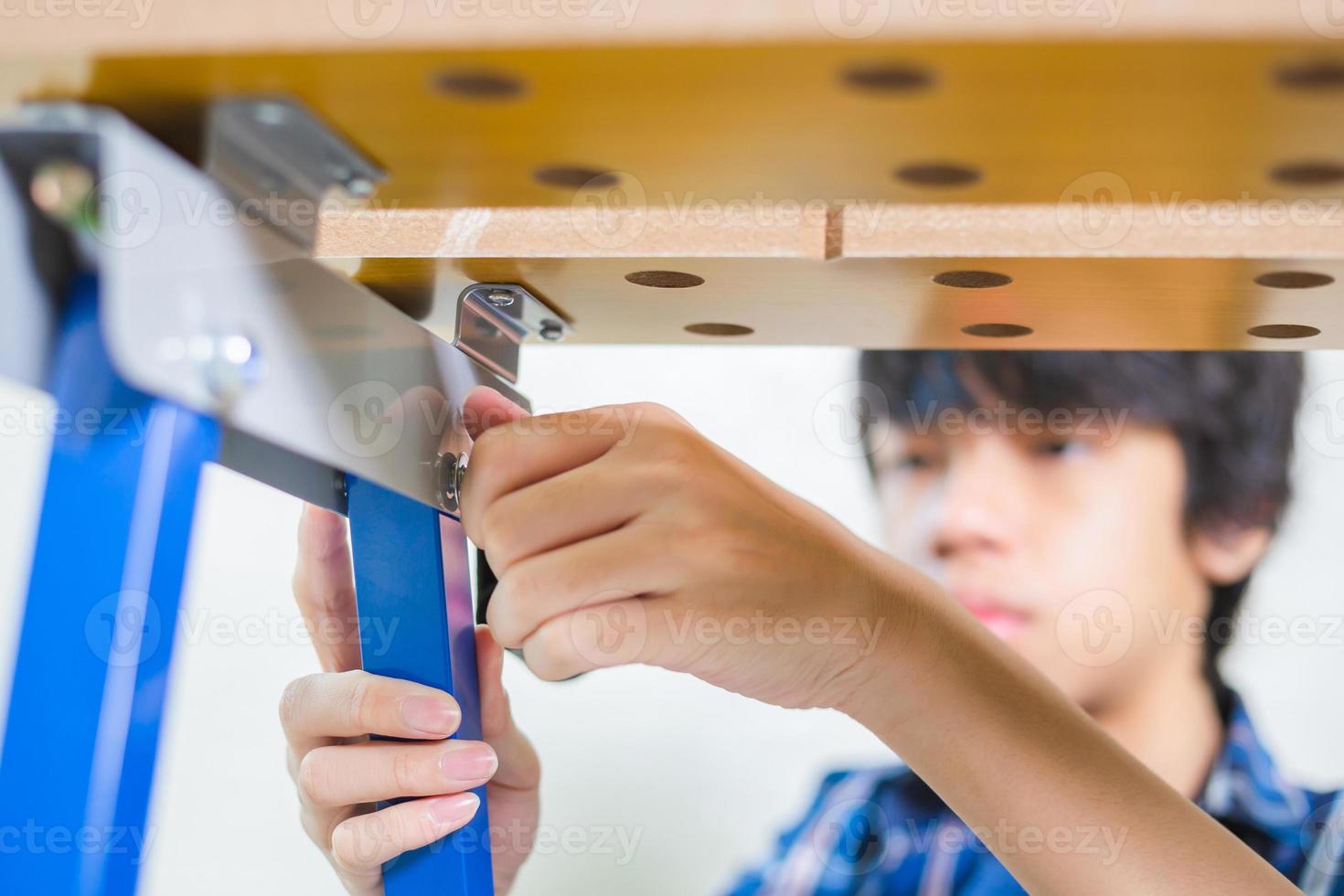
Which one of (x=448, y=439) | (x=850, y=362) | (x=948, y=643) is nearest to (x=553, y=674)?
(x=448, y=439)

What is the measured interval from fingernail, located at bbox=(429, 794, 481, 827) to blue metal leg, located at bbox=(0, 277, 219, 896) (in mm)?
168

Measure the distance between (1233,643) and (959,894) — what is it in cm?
47

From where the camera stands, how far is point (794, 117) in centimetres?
24

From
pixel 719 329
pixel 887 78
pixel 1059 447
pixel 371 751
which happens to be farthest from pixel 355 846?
pixel 1059 447

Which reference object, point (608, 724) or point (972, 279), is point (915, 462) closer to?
point (608, 724)

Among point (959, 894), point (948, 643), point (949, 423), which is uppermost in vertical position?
point (949, 423)

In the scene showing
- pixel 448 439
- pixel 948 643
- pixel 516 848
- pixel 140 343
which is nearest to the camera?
pixel 140 343

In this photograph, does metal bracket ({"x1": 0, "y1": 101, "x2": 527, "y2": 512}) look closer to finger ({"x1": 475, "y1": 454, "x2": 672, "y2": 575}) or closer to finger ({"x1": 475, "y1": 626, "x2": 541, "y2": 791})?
finger ({"x1": 475, "y1": 454, "x2": 672, "y2": 575})

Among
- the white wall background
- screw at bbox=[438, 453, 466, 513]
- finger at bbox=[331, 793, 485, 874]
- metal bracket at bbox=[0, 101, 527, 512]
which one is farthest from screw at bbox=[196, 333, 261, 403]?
the white wall background

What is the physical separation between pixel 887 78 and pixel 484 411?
21 centimetres

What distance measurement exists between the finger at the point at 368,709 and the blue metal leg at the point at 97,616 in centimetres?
15

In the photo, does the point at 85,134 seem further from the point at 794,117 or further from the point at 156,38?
the point at 794,117

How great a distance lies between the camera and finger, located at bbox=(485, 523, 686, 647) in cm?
36

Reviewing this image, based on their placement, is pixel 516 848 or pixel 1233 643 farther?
pixel 1233 643
